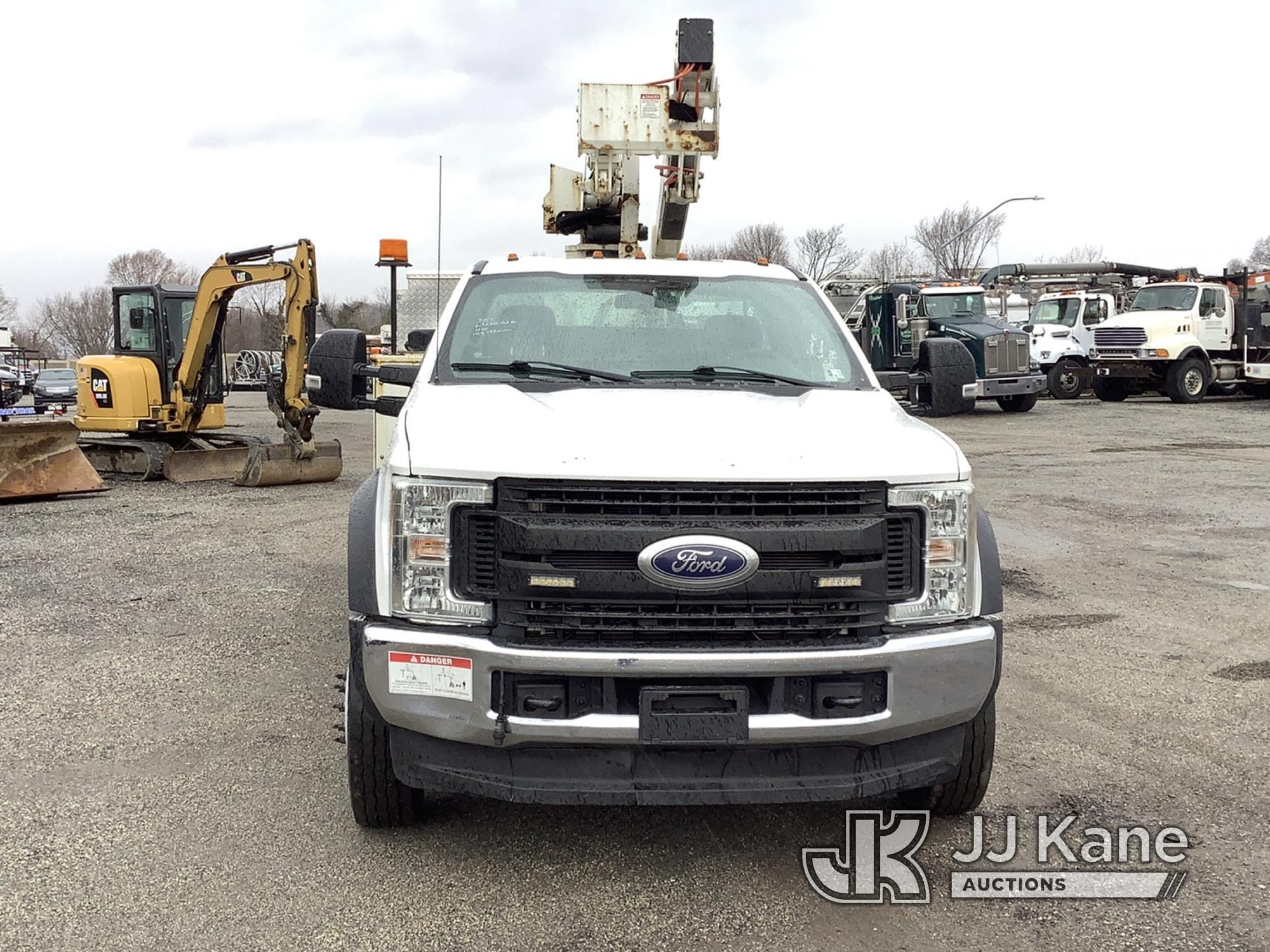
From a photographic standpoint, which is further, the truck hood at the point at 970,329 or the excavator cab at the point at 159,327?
the truck hood at the point at 970,329

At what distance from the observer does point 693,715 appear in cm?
305

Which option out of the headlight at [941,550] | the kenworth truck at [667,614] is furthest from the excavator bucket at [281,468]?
the headlight at [941,550]

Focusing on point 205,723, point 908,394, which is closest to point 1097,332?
point 908,394

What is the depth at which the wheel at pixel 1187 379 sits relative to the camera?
970 inches

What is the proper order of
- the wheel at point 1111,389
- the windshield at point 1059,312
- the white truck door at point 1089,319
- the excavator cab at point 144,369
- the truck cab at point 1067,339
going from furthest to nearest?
the windshield at point 1059,312 < the truck cab at point 1067,339 < the white truck door at point 1089,319 < the wheel at point 1111,389 < the excavator cab at point 144,369

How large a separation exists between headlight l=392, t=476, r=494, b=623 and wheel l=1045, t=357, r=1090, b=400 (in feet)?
88.1

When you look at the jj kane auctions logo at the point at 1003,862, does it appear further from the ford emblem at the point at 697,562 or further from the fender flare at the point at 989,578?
the ford emblem at the point at 697,562

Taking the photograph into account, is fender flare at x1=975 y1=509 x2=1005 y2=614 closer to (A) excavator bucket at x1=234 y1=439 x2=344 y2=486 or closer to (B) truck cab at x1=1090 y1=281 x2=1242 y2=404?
(A) excavator bucket at x1=234 y1=439 x2=344 y2=486

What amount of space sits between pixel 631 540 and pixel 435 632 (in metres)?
0.62

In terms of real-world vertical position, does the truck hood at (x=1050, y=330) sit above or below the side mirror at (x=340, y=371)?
above

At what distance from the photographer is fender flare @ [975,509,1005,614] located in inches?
131

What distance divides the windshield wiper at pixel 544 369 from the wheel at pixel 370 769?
134 centimetres

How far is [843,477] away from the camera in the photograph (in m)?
3.12

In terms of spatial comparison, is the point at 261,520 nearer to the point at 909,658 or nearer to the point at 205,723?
the point at 205,723
